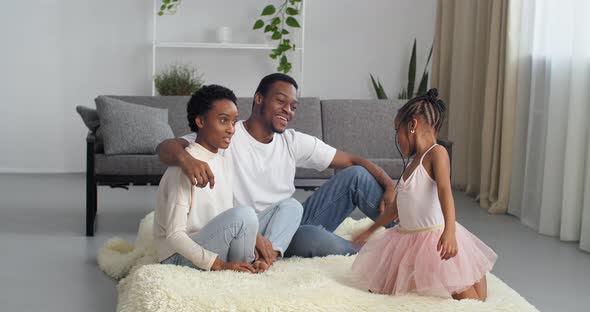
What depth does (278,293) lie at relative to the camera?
2.63 m

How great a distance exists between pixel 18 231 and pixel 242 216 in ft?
6.97

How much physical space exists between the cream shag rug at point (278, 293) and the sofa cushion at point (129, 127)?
1.51 metres

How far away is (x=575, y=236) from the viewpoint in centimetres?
448

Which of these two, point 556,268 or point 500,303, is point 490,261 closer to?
point 500,303

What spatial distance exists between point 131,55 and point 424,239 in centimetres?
465

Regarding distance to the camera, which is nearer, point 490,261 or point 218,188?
point 490,261

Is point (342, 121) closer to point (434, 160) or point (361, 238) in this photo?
point (361, 238)

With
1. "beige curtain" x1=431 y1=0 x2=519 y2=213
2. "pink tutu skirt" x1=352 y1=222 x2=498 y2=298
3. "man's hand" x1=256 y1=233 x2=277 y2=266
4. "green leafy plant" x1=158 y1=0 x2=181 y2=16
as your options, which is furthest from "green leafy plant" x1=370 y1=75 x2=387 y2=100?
"pink tutu skirt" x1=352 y1=222 x2=498 y2=298

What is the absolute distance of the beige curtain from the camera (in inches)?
206

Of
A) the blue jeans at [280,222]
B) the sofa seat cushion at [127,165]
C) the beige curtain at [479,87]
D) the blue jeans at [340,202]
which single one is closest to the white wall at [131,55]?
the beige curtain at [479,87]

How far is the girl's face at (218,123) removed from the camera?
2.95m

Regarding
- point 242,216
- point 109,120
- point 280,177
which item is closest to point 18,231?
point 109,120

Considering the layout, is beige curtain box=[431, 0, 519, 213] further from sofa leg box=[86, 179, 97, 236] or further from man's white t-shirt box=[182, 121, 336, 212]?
sofa leg box=[86, 179, 97, 236]

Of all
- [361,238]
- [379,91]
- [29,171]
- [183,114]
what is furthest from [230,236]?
[29,171]
